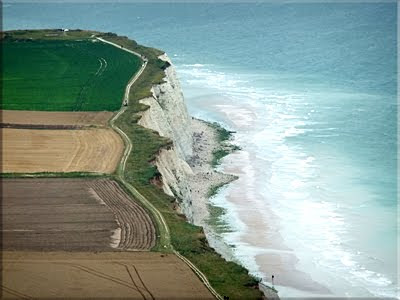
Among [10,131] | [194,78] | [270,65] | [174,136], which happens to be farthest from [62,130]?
[270,65]

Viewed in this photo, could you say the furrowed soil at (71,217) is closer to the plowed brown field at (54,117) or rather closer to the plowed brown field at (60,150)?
the plowed brown field at (60,150)

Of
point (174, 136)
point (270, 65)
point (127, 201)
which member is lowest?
point (127, 201)

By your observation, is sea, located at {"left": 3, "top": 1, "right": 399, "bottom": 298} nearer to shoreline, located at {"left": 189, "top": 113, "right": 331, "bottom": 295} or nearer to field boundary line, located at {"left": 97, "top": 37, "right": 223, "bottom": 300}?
shoreline, located at {"left": 189, "top": 113, "right": 331, "bottom": 295}

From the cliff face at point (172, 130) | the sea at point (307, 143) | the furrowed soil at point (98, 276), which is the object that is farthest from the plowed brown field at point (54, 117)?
the furrowed soil at point (98, 276)

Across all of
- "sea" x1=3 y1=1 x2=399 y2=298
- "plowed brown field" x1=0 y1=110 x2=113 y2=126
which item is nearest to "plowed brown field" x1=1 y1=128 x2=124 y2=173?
"plowed brown field" x1=0 y1=110 x2=113 y2=126

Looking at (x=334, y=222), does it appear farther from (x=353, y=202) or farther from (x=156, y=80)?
(x=156, y=80)
